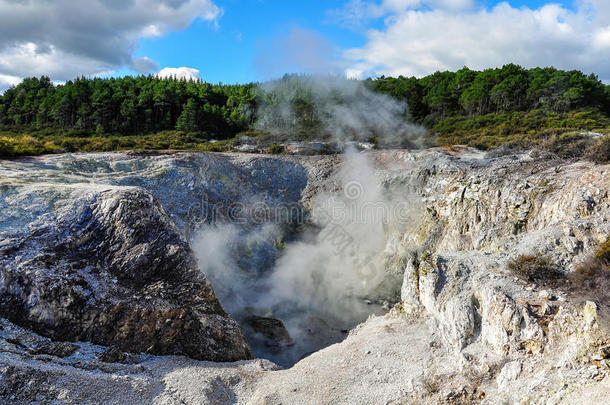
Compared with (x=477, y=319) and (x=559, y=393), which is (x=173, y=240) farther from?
(x=559, y=393)

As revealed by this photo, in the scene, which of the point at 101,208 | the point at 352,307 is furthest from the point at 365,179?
the point at 101,208

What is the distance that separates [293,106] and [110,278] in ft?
110

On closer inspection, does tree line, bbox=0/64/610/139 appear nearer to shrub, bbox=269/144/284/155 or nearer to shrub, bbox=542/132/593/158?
shrub, bbox=269/144/284/155

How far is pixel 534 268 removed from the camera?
32.3 ft

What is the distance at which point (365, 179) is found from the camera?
23719 mm

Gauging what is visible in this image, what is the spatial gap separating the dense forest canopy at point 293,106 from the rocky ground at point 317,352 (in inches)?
744

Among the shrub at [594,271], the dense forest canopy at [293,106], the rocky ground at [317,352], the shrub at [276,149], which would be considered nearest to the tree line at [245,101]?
the dense forest canopy at [293,106]

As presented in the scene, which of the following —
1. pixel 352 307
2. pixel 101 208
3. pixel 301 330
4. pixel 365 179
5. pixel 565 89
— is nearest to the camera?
pixel 101 208

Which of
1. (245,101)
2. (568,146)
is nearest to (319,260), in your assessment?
(568,146)

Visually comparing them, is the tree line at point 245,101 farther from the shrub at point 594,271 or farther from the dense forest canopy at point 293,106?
the shrub at point 594,271

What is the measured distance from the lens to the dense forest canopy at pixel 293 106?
36312 mm

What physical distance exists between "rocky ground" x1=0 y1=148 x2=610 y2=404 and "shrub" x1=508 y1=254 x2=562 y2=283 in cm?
11

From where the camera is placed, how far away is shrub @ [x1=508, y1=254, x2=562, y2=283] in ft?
31.6

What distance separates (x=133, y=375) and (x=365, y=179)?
17.9 meters
